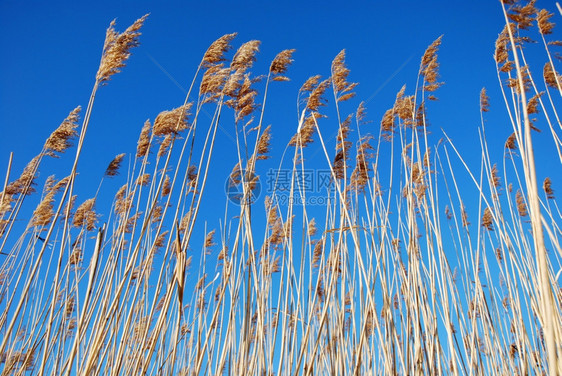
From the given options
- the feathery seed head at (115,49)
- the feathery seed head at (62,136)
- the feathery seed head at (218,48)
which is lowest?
the feathery seed head at (62,136)

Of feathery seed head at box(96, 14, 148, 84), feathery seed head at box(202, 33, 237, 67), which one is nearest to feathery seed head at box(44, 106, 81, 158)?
feathery seed head at box(96, 14, 148, 84)

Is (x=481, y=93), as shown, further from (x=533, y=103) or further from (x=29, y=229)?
(x=29, y=229)

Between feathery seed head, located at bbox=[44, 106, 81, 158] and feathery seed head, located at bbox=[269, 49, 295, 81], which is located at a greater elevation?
feathery seed head, located at bbox=[269, 49, 295, 81]

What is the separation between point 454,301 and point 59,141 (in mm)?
2844

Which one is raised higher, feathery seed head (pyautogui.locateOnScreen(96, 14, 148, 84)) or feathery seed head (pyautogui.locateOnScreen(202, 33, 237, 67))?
feathery seed head (pyautogui.locateOnScreen(202, 33, 237, 67))

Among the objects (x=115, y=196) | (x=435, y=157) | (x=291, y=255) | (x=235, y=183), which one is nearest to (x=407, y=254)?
(x=291, y=255)

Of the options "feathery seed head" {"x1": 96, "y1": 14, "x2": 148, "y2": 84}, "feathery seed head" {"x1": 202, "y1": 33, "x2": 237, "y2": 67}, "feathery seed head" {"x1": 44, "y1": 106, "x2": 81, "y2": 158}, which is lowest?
"feathery seed head" {"x1": 44, "y1": 106, "x2": 81, "y2": 158}

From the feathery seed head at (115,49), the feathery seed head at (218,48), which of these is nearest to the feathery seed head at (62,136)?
the feathery seed head at (115,49)

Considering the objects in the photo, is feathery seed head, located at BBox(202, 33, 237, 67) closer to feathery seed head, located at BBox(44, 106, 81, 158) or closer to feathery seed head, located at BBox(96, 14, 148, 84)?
feathery seed head, located at BBox(96, 14, 148, 84)

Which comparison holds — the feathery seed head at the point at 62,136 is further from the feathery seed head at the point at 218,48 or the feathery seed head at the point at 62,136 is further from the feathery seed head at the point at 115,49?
the feathery seed head at the point at 218,48

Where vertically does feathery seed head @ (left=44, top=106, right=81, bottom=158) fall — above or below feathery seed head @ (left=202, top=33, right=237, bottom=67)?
below

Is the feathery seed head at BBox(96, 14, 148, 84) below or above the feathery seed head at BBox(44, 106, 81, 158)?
above

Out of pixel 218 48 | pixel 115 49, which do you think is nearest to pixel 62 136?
pixel 115 49

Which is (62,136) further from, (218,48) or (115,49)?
(218,48)
